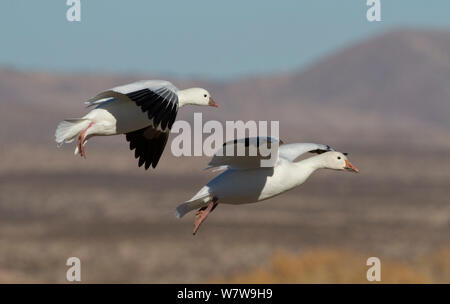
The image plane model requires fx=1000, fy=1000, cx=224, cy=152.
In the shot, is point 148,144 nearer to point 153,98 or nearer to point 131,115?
point 131,115

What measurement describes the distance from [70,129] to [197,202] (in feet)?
5.28

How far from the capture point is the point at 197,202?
9.81 m

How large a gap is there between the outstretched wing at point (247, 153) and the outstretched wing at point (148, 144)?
4.73 ft

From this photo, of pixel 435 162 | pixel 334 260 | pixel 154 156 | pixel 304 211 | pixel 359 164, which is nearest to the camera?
pixel 154 156

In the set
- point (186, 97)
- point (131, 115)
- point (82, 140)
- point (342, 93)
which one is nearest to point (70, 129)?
point (82, 140)

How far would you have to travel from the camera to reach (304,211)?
2108 inches

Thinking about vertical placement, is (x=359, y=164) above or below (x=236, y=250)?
above

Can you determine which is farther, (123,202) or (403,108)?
(403,108)

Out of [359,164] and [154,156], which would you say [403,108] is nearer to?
[359,164]

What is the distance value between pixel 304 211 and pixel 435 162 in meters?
29.7

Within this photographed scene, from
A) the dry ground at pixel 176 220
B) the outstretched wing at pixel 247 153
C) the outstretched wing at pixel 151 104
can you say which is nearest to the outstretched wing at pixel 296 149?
the outstretched wing at pixel 247 153

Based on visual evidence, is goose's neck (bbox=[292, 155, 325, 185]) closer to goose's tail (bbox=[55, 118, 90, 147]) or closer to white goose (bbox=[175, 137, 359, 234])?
white goose (bbox=[175, 137, 359, 234])

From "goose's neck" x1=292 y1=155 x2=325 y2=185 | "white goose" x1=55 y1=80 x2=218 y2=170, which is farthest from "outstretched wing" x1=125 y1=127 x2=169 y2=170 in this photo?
"goose's neck" x1=292 y1=155 x2=325 y2=185
